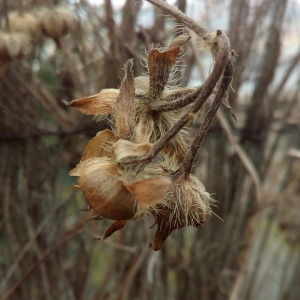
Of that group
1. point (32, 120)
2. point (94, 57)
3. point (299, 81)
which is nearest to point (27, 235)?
point (32, 120)

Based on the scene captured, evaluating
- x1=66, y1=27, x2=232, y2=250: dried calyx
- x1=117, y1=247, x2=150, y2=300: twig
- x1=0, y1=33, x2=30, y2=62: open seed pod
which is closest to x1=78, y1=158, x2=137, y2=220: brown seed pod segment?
x1=66, y1=27, x2=232, y2=250: dried calyx


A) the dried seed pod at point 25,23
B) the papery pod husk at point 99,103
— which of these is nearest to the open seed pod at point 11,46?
the dried seed pod at point 25,23

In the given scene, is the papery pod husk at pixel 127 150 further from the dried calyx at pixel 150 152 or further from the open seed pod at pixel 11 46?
the open seed pod at pixel 11 46

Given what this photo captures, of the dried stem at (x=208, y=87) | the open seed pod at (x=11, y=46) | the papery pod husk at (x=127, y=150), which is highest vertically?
the dried stem at (x=208, y=87)

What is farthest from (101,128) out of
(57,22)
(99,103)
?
(99,103)

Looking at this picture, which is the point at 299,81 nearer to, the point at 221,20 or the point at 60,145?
the point at 221,20

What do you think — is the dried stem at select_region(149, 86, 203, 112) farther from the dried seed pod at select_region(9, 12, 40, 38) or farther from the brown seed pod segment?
the dried seed pod at select_region(9, 12, 40, 38)
